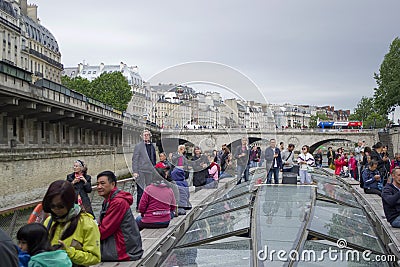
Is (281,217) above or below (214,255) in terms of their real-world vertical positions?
above

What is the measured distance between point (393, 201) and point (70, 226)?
528cm

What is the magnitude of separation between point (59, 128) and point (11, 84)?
11.7m

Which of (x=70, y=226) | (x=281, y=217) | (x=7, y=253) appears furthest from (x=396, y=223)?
(x=7, y=253)

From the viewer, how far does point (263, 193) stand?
949cm

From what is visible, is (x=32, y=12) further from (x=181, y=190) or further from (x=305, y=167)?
(x=181, y=190)

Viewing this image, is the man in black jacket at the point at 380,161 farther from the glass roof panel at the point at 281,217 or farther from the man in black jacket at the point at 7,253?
the man in black jacket at the point at 7,253

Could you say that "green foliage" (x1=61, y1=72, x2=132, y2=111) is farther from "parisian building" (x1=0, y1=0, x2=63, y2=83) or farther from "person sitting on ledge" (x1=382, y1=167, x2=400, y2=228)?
"person sitting on ledge" (x1=382, y1=167, x2=400, y2=228)

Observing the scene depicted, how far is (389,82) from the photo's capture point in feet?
153

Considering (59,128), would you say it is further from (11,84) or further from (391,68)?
(391,68)

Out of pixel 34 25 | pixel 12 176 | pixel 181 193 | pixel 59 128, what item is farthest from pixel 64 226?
pixel 34 25

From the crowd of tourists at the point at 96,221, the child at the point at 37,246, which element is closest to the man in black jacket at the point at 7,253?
the crowd of tourists at the point at 96,221

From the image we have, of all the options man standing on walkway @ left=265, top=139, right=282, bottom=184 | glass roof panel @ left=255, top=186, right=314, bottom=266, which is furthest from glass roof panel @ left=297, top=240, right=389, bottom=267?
man standing on walkway @ left=265, top=139, right=282, bottom=184

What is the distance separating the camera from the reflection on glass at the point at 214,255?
16.3 ft

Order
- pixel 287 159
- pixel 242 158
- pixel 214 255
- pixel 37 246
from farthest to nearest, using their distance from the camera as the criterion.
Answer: pixel 287 159, pixel 242 158, pixel 214 255, pixel 37 246
